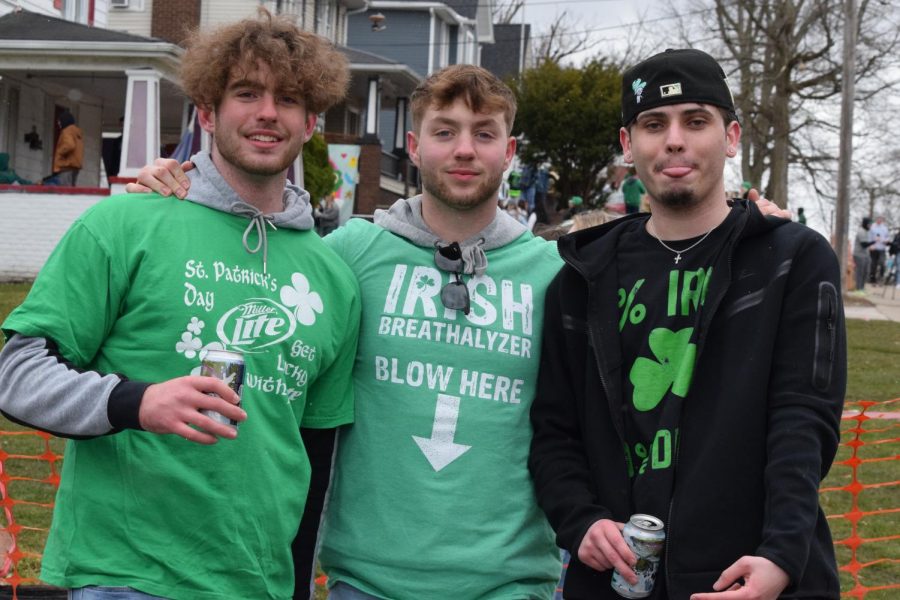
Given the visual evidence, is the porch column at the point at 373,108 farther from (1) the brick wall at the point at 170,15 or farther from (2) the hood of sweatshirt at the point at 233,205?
(2) the hood of sweatshirt at the point at 233,205

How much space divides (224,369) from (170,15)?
1156 inches

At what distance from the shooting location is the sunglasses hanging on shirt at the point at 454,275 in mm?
3434

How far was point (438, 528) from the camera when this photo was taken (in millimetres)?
3295

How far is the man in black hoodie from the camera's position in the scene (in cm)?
288

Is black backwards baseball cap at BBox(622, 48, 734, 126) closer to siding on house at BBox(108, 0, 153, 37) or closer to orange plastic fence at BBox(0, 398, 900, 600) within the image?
orange plastic fence at BBox(0, 398, 900, 600)

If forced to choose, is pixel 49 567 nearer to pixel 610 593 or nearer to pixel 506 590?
pixel 506 590

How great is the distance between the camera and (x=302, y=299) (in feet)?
10.6

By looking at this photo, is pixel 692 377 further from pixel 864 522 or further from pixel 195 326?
pixel 864 522

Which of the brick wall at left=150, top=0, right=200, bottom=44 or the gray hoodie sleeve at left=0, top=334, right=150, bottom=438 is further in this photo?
the brick wall at left=150, top=0, right=200, bottom=44

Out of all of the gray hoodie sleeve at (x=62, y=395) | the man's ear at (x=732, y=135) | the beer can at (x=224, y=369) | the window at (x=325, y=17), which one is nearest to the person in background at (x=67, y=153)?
the window at (x=325, y=17)

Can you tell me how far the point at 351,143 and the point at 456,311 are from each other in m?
27.8

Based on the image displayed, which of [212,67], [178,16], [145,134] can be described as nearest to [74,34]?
[145,134]

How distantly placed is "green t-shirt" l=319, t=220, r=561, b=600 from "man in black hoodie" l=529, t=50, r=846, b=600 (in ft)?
0.41

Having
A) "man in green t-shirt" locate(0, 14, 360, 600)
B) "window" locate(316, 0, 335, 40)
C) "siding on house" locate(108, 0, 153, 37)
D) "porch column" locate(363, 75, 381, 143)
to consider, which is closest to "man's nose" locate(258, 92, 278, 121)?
"man in green t-shirt" locate(0, 14, 360, 600)
